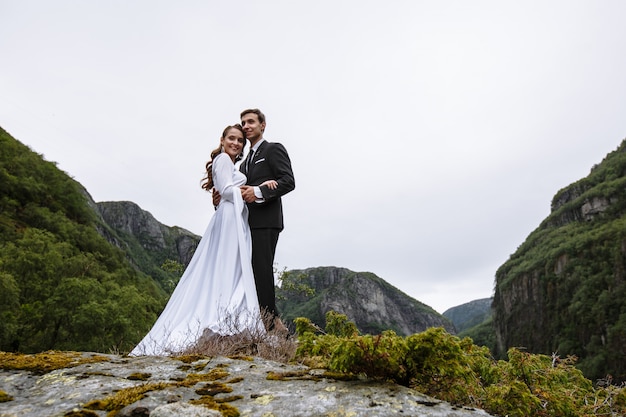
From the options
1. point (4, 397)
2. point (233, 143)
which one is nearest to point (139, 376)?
point (4, 397)

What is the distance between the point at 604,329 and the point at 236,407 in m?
121

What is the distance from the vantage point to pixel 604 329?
98.1m

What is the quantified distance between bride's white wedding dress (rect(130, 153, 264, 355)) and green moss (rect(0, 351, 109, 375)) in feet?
2.54

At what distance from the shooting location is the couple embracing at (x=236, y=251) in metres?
4.42

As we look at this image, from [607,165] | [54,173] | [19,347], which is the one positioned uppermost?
[607,165]

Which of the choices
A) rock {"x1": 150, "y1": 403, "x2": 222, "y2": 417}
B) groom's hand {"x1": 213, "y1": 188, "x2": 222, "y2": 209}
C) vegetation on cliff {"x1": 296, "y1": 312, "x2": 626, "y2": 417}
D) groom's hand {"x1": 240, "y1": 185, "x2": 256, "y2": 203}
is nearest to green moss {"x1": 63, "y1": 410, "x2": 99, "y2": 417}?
rock {"x1": 150, "y1": 403, "x2": 222, "y2": 417}

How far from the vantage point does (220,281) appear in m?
4.86

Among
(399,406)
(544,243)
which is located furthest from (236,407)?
(544,243)

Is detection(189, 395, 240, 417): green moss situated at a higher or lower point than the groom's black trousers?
lower

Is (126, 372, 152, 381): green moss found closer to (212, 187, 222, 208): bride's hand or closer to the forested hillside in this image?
(212, 187, 222, 208): bride's hand

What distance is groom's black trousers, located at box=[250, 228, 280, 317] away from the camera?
4965 millimetres

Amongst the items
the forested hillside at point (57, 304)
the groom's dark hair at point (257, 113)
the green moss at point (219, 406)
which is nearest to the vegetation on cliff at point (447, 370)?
the green moss at point (219, 406)

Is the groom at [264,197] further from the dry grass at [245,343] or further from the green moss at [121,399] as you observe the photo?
the green moss at [121,399]

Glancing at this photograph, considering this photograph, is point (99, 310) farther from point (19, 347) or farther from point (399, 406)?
point (399, 406)
